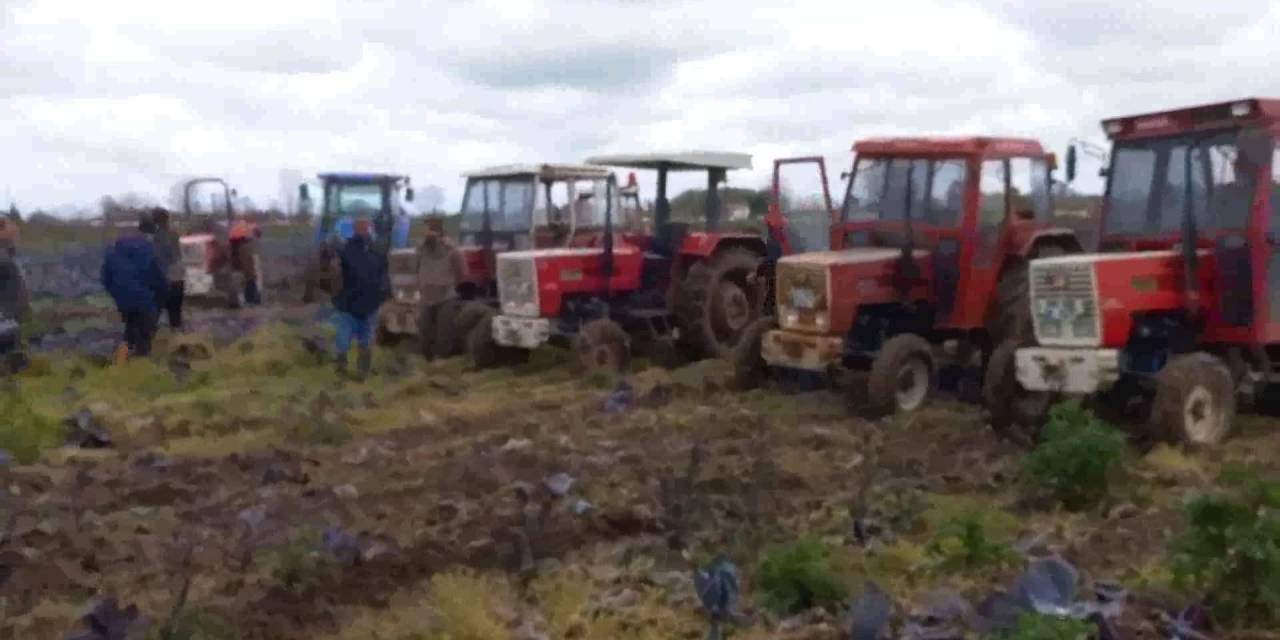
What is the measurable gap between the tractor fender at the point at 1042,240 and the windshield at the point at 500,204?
218 inches

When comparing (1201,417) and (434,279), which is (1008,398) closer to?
(1201,417)

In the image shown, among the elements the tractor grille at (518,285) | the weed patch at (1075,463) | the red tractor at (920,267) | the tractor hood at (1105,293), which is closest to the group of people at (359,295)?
the tractor grille at (518,285)

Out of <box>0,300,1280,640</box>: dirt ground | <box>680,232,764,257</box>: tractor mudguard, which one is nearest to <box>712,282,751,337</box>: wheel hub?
<box>680,232,764,257</box>: tractor mudguard

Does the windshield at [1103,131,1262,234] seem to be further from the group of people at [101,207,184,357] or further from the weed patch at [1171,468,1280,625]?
the group of people at [101,207,184,357]

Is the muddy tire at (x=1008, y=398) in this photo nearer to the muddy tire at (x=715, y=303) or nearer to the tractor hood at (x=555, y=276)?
the muddy tire at (x=715, y=303)

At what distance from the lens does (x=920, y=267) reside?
11.8 m

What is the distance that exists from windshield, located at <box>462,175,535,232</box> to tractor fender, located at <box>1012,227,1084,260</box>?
18.2 ft

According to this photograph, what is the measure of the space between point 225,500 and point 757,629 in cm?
386

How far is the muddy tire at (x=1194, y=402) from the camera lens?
31.3 feet

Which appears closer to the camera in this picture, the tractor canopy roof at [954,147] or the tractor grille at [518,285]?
the tractor canopy roof at [954,147]

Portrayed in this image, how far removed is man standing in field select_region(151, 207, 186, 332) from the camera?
17297mm

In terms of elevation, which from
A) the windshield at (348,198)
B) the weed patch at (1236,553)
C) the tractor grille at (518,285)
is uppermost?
the windshield at (348,198)

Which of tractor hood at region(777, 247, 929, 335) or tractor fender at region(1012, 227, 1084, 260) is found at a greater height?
tractor fender at region(1012, 227, 1084, 260)

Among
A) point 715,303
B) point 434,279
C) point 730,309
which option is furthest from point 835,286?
point 434,279
